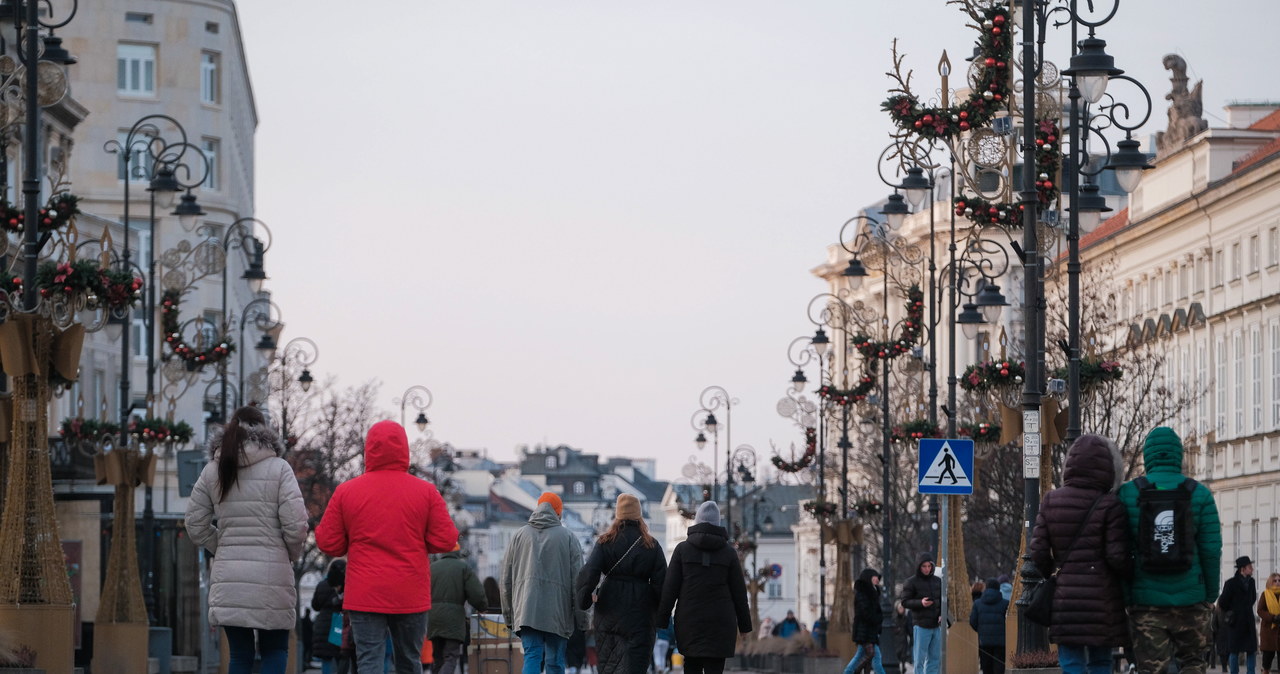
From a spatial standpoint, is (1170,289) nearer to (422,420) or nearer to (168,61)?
(422,420)

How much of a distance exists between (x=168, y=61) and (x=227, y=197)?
5.12 m

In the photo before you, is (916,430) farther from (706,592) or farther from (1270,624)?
(706,592)

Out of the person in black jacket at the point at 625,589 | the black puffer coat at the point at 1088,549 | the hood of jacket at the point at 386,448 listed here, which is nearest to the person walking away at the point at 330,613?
the person in black jacket at the point at 625,589

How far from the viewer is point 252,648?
14.2m

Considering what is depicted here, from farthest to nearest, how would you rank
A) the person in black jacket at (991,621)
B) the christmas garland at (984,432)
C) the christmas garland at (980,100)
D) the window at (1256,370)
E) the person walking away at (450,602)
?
the window at (1256,370) → the christmas garland at (984,432) → the person in black jacket at (991,621) → the christmas garland at (980,100) → the person walking away at (450,602)

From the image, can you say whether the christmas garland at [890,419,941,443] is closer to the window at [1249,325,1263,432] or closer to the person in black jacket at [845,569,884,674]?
the person in black jacket at [845,569,884,674]

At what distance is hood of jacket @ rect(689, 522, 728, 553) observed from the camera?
18969 mm

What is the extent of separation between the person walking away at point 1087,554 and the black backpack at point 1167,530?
0.45 feet

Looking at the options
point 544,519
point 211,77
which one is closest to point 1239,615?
point 544,519

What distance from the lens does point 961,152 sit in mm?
26031

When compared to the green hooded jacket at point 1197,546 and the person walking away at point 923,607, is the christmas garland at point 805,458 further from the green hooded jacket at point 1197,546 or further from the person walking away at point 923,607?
the green hooded jacket at point 1197,546

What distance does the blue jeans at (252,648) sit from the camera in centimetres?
1423

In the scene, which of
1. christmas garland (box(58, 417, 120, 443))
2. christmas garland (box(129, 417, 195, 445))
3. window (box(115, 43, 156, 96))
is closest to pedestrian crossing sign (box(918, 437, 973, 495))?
christmas garland (box(129, 417, 195, 445))

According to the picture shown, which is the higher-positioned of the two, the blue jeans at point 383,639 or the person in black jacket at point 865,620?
the blue jeans at point 383,639
